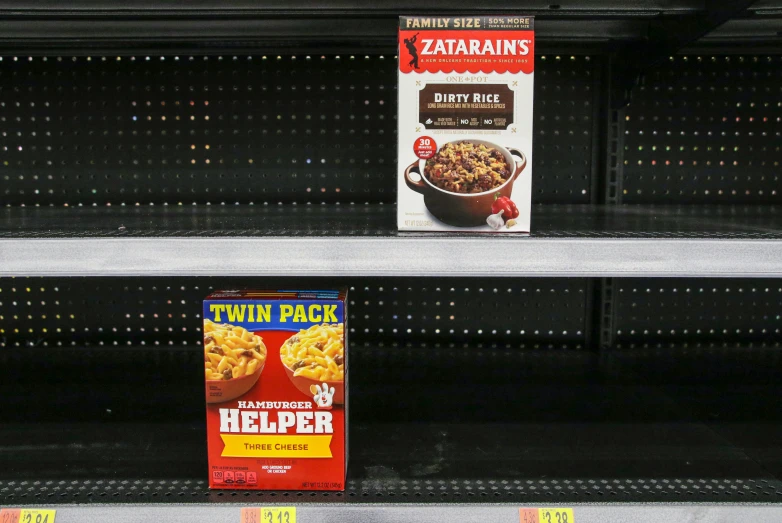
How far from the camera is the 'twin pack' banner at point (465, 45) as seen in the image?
874 mm

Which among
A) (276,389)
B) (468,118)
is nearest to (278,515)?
(276,389)

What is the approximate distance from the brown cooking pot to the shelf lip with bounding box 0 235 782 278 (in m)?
0.07

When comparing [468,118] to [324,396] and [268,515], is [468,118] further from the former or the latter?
[268,515]

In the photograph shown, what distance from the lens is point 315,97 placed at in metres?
1.47

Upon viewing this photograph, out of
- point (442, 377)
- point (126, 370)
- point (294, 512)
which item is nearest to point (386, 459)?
point (294, 512)

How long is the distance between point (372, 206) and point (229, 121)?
41 cm

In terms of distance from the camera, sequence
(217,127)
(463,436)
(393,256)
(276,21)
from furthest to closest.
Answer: (217,127)
(276,21)
(463,436)
(393,256)

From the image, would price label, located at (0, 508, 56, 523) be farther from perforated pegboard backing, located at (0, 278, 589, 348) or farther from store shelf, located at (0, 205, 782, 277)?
perforated pegboard backing, located at (0, 278, 589, 348)

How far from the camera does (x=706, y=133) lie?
151 centimetres

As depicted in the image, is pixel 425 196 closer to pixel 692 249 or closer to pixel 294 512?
pixel 692 249

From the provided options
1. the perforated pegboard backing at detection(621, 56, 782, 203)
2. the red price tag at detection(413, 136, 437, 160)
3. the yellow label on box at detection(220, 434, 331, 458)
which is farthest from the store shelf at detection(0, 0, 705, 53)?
the yellow label on box at detection(220, 434, 331, 458)

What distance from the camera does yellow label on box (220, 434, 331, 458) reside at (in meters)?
0.93

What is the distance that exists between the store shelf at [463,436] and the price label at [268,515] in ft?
0.07

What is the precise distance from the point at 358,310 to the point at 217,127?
0.57m
